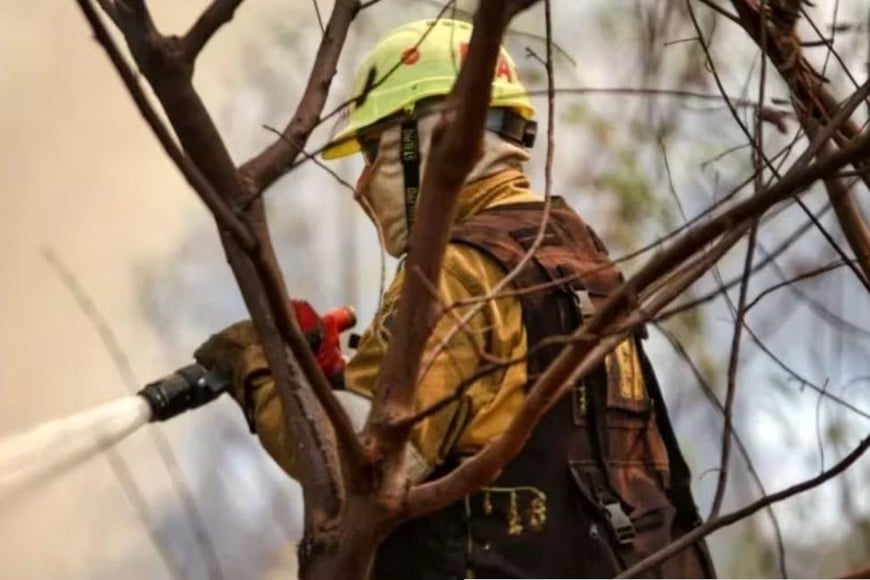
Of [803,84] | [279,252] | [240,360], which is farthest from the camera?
[279,252]

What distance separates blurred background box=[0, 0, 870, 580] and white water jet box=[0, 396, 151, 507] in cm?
7

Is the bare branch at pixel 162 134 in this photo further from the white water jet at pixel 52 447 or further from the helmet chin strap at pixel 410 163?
the white water jet at pixel 52 447

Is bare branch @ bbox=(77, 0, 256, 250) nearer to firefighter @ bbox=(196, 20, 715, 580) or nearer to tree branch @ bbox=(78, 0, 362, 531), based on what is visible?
tree branch @ bbox=(78, 0, 362, 531)

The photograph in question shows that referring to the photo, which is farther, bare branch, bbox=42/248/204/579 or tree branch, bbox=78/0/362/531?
bare branch, bbox=42/248/204/579

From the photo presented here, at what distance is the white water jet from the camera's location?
5.02 feet

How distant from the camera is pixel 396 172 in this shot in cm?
140

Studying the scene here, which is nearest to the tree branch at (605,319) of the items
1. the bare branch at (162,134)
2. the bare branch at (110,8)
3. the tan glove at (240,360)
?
the bare branch at (162,134)

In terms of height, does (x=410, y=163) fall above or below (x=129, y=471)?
above

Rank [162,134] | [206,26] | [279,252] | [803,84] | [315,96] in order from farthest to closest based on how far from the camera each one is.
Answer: [279,252]
[803,84]
[315,96]
[206,26]
[162,134]

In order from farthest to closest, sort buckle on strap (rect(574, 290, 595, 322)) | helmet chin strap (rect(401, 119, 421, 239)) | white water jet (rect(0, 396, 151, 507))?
white water jet (rect(0, 396, 151, 507))
helmet chin strap (rect(401, 119, 421, 239))
buckle on strap (rect(574, 290, 595, 322))

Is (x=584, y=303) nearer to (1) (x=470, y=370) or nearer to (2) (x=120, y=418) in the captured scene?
(1) (x=470, y=370)

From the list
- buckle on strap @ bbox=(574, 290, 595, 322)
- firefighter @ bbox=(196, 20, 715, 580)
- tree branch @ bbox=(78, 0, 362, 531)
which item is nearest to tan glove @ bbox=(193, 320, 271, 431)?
firefighter @ bbox=(196, 20, 715, 580)

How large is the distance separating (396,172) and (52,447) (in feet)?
1.82

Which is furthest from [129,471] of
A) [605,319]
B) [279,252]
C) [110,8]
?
[605,319]
